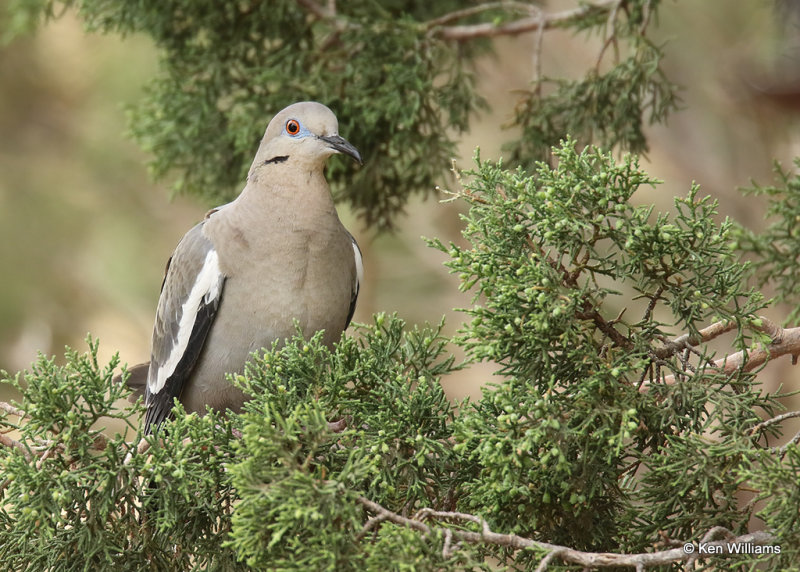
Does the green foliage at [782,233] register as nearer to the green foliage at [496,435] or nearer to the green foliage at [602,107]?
the green foliage at [496,435]

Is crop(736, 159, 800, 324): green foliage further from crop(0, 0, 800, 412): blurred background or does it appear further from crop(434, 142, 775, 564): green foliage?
crop(0, 0, 800, 412): blurred background

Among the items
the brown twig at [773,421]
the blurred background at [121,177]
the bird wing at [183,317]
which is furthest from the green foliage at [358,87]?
the blurred background at [121,177]

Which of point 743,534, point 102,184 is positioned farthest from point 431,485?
point 102,184

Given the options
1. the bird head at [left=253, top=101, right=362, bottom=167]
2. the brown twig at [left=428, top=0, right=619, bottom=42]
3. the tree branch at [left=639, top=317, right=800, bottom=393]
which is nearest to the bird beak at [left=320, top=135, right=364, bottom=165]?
the bird head at [left=253, top=101, right=362, bottom=167]

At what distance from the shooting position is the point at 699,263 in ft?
6.02

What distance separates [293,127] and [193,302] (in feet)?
2.37

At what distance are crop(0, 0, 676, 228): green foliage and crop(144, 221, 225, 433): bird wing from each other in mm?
648

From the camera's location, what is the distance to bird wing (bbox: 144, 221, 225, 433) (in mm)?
2969

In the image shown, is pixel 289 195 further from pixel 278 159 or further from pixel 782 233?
pixel 782 233

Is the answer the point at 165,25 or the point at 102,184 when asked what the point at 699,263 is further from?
the point at 102,184

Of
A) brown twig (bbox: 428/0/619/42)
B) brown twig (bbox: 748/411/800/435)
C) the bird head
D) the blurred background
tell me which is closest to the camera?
brown twig (bbox: 748/411/800/435)

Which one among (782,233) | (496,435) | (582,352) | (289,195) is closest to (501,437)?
(496,435)

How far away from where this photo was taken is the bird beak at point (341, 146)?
292 cm

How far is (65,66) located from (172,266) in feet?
14.4
